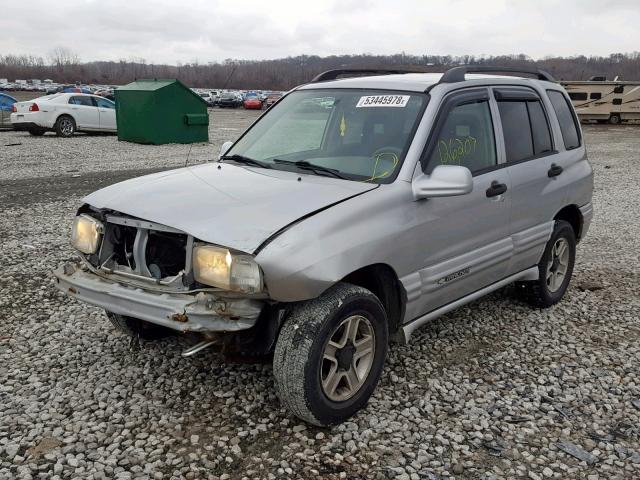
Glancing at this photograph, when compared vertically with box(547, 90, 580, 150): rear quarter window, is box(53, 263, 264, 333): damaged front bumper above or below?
below

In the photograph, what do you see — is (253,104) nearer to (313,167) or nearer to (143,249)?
(313,167)

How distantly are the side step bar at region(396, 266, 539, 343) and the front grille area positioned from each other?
4.48 feet

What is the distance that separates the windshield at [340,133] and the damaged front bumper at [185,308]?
1.16m

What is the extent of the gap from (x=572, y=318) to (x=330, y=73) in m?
2.89

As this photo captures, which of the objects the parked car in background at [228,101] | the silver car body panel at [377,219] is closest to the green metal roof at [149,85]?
the silver car body panel at [377,219]

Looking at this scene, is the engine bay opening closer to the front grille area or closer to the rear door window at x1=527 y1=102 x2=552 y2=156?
the front grille area

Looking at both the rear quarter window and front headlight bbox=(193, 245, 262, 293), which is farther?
the rear quarter window

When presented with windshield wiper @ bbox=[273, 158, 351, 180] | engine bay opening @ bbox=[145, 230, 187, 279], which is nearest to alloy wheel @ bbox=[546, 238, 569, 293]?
windshield wiper @ bbox=[273, 158, 351, 180]

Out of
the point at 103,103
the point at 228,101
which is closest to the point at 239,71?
Result: the point at 228,101

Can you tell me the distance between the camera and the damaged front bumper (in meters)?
2.95

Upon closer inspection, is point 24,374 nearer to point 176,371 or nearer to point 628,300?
point 176,371

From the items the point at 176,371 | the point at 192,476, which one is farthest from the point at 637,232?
the point at 192,476

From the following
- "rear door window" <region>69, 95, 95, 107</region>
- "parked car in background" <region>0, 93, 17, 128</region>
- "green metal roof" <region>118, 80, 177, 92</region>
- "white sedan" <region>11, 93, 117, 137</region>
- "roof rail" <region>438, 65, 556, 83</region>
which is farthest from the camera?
"parked car in background" <region>0, 93, 17, 128</region>

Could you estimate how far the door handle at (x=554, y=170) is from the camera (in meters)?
4.77
